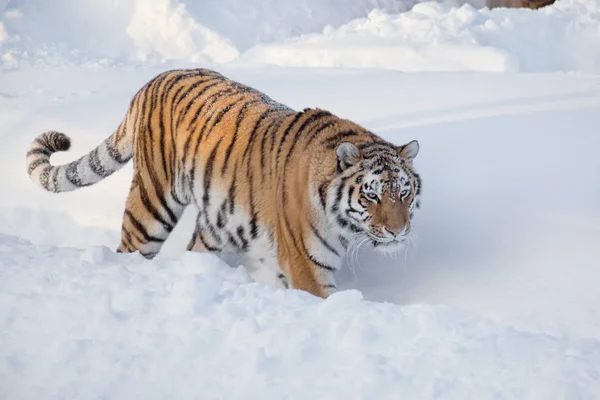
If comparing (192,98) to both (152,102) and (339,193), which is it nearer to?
(152,102)

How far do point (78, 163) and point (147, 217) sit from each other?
1.31ft

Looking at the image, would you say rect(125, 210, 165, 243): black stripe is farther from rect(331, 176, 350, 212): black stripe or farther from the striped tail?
rect(331, 176, 350, 212): black stripe

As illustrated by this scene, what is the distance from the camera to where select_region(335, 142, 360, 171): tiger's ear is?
271 cm

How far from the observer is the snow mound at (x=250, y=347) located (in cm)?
188

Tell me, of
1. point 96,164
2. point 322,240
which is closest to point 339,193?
point 322,240

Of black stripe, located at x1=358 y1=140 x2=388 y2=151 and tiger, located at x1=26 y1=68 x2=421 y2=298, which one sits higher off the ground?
black stripe, located at x1=358 y1=140 x2=388 y2=151

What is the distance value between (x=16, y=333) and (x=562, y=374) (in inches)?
48.0

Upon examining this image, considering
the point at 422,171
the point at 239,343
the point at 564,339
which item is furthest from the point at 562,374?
the point at 422,171

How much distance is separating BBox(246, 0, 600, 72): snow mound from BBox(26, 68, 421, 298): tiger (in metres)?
3.10

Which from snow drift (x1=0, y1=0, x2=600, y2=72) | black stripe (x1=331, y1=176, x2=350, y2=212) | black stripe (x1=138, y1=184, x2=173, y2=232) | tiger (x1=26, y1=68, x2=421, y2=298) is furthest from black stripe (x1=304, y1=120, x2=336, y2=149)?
snow drift (x1=0, y1=0, x2=600, y2=72)

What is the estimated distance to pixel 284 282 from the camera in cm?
322

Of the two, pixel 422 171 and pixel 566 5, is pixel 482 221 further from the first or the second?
pixel 566 5

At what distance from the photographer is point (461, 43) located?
20.8 ft

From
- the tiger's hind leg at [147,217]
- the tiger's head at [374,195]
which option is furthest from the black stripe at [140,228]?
the tiger's head at [374,195]
